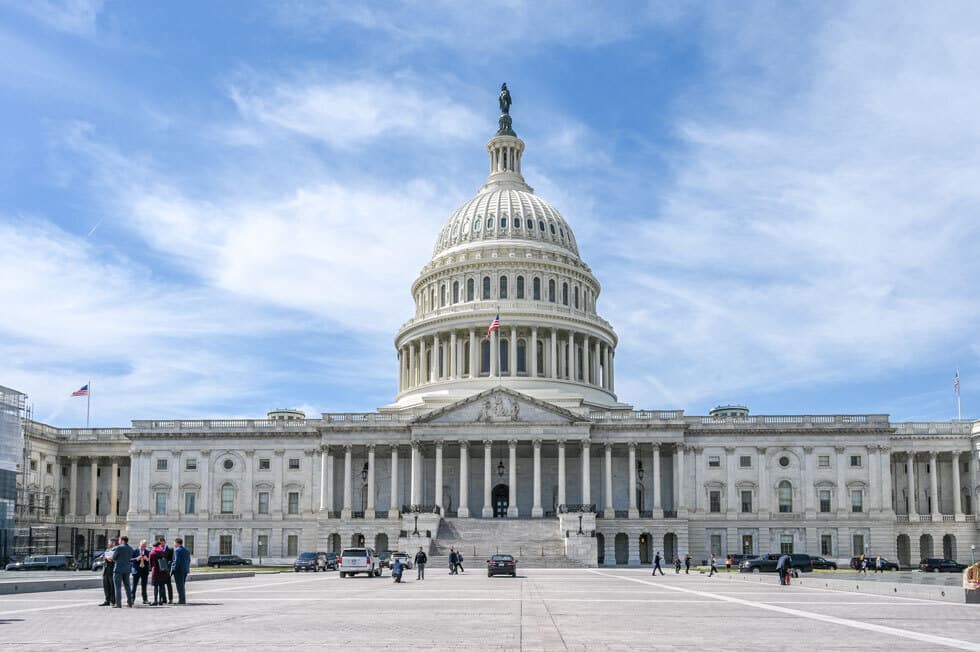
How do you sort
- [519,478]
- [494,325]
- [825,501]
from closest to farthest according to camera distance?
[825,501] → [519,478] → [494,325]

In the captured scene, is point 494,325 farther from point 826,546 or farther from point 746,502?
point 826,546

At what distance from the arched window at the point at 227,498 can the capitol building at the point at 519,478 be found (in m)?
0.13

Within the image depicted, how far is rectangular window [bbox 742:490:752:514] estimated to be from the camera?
102062mm

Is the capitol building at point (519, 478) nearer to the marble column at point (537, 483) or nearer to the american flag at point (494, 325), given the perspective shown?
the marble column at point (537, 483)

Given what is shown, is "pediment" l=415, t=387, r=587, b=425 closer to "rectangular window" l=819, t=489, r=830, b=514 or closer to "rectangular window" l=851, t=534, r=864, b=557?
"rectangular window" l=819, t=489, r=830, b=514

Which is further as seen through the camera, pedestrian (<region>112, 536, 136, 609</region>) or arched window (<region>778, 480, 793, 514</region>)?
arched window (<region>778, 480, 793, 514</region>)

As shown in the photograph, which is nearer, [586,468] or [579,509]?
[579,509]

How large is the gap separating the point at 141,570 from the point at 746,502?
7755 centimetres

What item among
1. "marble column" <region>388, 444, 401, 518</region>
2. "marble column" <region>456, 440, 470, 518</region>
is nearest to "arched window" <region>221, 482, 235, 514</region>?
"marble column" <region>388, 444, 401, 518</region>

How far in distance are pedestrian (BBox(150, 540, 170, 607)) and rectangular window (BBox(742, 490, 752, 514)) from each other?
76.5 m

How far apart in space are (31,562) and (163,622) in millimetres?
59506

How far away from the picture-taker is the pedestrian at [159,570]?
32812 millimetres

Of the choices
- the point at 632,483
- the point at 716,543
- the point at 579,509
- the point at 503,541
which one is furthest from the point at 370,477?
the point at 716,543

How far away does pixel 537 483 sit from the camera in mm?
98500
